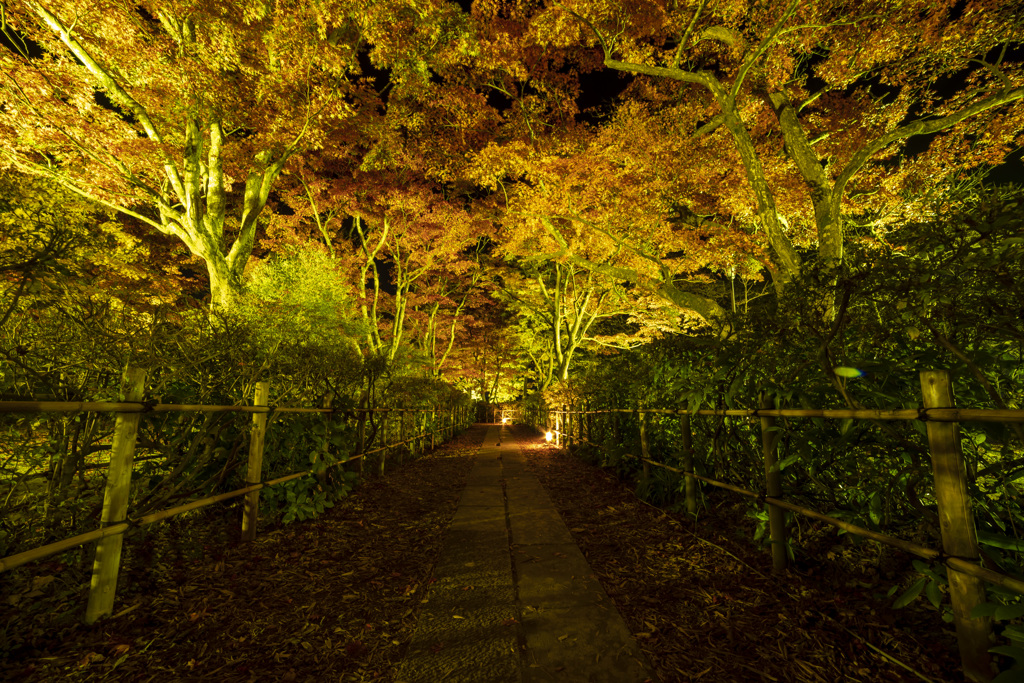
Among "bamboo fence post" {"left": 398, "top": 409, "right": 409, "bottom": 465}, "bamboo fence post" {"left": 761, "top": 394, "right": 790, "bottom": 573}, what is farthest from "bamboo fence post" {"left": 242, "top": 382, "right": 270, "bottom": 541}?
"bamboo fence post" {"left": 398, "top": 409, "right": 409, "bottom": 465}

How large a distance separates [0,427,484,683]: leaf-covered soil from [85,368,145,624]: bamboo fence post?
0.09m

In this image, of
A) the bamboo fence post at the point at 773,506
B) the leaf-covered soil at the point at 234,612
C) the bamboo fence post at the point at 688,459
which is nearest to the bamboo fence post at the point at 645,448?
the bamboo fence post at the point at 688,459

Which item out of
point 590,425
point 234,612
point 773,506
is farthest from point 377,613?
point 590,425

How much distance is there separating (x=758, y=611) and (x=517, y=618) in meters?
1.34

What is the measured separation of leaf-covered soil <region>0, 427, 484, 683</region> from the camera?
1.90 m

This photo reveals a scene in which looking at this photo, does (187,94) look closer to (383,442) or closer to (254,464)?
(383,442)

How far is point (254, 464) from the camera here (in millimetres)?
3498

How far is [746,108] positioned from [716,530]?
8.86 metres

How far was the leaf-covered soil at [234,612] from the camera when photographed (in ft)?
6.23

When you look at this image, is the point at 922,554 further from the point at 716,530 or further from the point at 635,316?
the point at 635,316

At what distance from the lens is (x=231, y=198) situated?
14.1 meters

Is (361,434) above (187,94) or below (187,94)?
below

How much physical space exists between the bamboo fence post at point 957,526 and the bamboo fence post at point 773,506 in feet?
3.17

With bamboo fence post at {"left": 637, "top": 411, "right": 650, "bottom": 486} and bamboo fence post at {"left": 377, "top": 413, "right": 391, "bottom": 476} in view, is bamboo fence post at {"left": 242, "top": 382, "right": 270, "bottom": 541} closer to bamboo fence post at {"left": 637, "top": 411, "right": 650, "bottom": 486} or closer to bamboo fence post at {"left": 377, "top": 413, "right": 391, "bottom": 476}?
bamboo fence post at {"left": 377, "top": 413, "right": 391, "bottom": 476}
